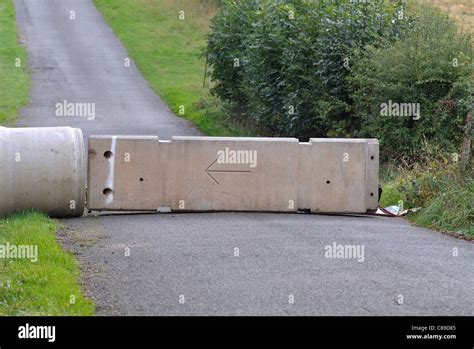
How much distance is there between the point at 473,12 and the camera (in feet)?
136

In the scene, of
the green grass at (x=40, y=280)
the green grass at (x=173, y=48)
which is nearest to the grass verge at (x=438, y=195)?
the green grass at (x=40, y=280)

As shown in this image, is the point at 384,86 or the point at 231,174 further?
the point at 384,86

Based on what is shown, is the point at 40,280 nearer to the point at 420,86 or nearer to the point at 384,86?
the point at 384,86

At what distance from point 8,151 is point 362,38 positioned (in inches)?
390

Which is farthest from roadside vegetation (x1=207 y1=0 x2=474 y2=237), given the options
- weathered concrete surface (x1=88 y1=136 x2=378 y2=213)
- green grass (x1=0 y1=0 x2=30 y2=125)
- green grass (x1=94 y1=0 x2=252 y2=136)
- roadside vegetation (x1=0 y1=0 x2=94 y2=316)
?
green grass (x1=0 y1=0 x2=30 y2=125)

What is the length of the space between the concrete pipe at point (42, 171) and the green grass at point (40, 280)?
148 centimetres

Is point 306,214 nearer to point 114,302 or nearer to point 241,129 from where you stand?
point 114,302

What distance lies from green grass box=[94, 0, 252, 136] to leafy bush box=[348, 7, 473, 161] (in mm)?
8753

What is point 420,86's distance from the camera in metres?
19.8

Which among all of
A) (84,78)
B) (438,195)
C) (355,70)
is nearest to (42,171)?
(438,195)

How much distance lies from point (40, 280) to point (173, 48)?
38.0 meters

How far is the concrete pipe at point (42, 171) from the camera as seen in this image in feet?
48.2

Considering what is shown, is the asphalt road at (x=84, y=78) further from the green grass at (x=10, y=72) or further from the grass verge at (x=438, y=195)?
the grass verge at (x=438, y=195)

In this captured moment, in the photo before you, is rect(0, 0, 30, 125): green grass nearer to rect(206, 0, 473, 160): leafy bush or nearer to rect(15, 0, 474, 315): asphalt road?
rect(206, 0, 473, 160): leafy bush
